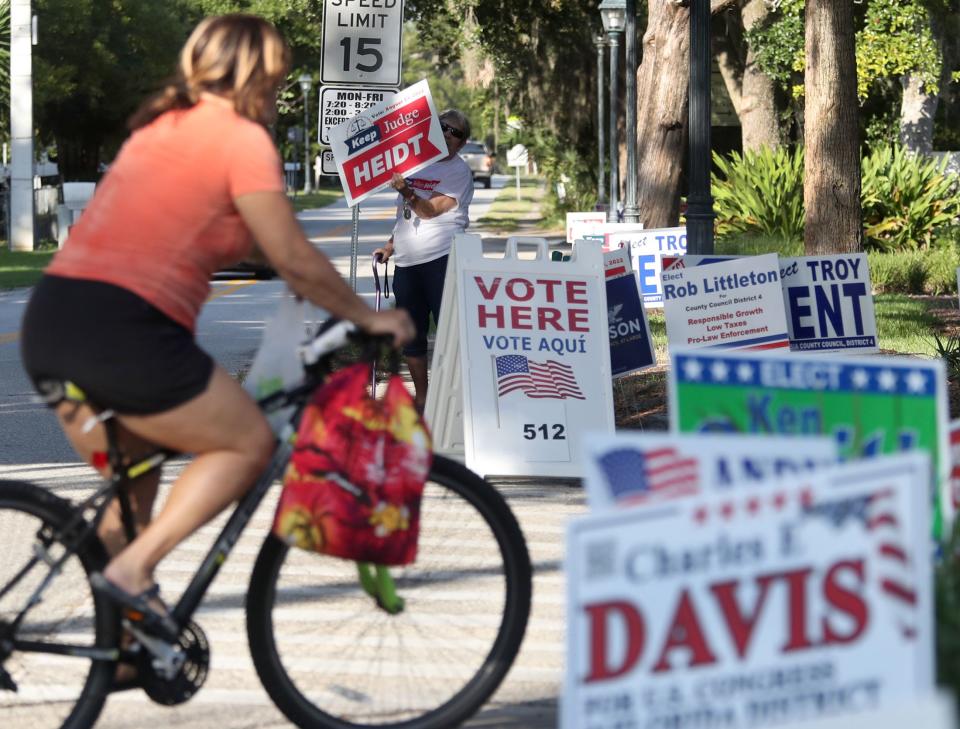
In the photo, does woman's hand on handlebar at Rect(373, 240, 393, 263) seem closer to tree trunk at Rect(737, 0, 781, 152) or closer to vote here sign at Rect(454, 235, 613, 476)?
vote here sign at Rect(454, 235, 613, 476)

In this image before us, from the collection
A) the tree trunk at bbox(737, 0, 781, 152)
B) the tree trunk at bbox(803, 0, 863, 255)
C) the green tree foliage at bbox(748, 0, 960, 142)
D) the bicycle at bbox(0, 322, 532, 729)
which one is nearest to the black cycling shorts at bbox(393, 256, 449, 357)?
the bicycle at bbox(0, 322, 532, 729)

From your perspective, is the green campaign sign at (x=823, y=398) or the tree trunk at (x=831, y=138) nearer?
the green campaign sign at (x=823, y=398)

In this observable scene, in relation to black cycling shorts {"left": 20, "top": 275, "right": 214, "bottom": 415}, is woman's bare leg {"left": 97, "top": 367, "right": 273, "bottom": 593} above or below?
below

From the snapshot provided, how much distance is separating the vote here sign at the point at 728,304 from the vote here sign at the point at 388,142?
1.64m

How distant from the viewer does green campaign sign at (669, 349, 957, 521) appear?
3982 mm

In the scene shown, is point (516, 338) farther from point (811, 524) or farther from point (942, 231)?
point (942, 231)

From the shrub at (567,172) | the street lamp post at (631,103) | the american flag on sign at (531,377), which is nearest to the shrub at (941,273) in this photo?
the street lamp post at (631,103)

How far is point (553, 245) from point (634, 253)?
59.4ft

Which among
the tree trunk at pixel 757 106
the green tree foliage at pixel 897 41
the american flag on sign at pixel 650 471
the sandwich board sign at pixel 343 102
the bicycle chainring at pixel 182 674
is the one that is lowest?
the bicycle chainring at pixel 182 674

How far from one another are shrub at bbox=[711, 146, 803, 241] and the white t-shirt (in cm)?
1608

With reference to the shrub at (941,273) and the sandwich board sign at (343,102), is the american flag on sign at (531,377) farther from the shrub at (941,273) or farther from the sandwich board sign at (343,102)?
the shrub at (941,273)

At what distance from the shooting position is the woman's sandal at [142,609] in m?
4.30

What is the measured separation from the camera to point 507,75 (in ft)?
129

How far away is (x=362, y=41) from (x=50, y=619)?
9.26m
